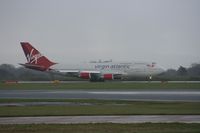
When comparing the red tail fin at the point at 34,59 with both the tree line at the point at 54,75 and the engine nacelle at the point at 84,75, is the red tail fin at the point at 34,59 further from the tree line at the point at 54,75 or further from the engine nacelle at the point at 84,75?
the engine nacelle at the point at 84,75

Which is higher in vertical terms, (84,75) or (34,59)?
(34,59)

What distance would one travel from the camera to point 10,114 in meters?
24.9

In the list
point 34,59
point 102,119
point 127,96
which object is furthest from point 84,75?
point 102,119

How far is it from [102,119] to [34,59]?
7752 cm

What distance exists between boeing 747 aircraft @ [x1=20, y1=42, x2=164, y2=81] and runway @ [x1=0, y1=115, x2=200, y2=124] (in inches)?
2625

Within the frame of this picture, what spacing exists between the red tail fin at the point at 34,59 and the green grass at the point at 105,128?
78603 mm

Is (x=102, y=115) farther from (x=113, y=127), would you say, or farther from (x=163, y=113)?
(x=113, y=127)

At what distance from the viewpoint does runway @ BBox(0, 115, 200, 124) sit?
69.5 feet

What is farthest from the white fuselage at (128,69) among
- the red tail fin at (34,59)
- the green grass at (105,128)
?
the green grass at (105,128)

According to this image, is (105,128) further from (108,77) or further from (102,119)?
(108,77)

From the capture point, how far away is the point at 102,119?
2212 cm

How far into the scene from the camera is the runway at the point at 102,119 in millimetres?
21172

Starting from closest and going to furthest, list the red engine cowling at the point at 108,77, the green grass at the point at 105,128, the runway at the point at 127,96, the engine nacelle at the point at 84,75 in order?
the green grass at the point at 105,128 → the runway at the point at 127,96 → the red engine cowling at the point at 108,77 → the engine nacelle at the point at 84,75

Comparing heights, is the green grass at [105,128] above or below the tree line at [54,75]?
below
